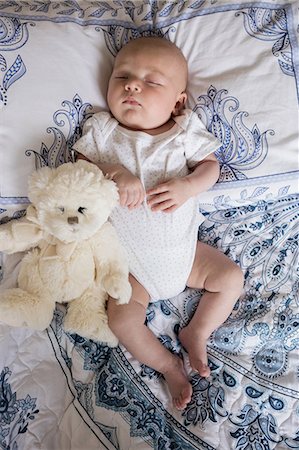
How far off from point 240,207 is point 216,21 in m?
0.41

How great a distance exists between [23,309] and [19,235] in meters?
0.15

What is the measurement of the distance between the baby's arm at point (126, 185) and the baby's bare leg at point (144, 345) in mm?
208

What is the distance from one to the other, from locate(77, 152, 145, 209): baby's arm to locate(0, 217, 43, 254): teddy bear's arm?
0.58 feet

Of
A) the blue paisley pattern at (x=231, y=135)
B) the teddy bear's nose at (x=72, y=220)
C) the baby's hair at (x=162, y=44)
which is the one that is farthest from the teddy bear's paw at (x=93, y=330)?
the baby's hair at (x=162, y=44)

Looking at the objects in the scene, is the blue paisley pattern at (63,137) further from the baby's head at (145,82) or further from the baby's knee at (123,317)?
the baby's knee at (123,317)

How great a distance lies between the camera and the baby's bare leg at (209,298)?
3.65ft

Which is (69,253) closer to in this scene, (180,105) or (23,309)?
(23,309)

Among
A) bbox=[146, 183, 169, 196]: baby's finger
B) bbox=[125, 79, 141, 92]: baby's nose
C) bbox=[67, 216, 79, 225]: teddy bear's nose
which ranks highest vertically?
bbox=[125, 79, 141, 92]: baby's nose

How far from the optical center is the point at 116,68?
3.72ft

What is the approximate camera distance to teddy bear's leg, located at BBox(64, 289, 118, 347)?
1088 millimetres

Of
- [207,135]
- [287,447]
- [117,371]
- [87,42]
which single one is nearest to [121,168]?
[207,135]

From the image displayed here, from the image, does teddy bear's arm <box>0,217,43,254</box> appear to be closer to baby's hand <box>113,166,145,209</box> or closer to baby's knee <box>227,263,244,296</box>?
baby's hand <box>113,166,145,209</box>

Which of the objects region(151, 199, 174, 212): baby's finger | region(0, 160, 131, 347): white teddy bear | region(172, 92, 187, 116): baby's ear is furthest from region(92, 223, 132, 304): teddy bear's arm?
region(172, 92, 187, 116): baby's ear

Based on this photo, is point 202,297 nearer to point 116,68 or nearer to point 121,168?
point 121,168
